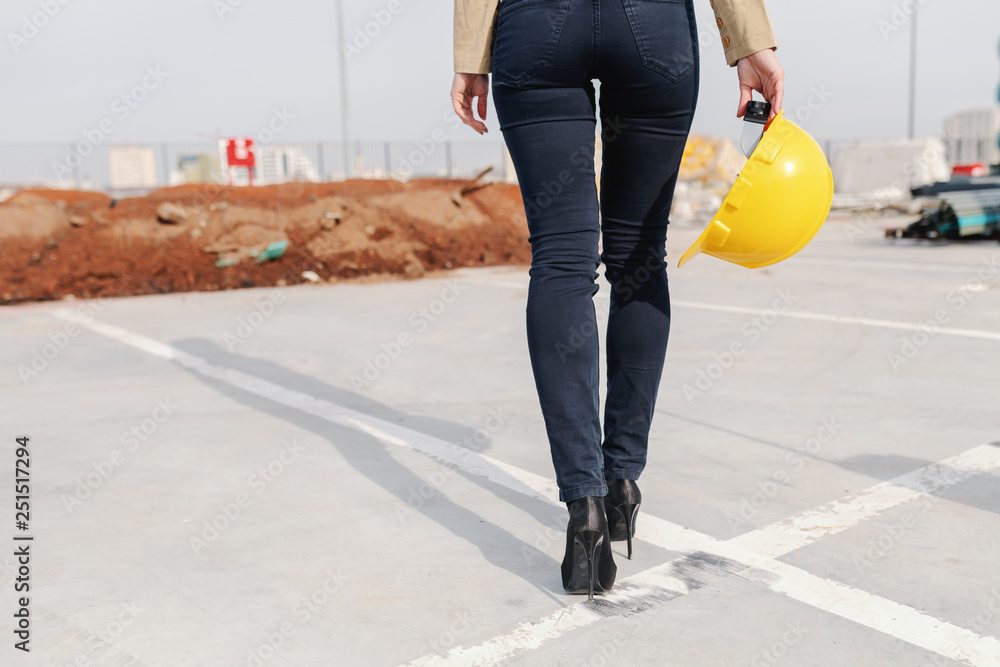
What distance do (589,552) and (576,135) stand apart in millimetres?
881

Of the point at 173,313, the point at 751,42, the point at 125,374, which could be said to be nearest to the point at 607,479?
the point at 751,42

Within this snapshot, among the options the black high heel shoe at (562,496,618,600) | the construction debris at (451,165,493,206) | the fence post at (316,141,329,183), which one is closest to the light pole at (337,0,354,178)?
the fence post at (316,141,329,183)

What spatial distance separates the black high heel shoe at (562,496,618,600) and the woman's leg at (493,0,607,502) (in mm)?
35

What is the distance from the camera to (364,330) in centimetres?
514

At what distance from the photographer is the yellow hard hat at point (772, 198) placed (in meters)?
1.82

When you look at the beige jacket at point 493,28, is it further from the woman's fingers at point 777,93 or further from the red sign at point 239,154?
the red sign at point 239,154

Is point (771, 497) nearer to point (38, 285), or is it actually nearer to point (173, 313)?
point (173, 313)

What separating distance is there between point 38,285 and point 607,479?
6.95 metres

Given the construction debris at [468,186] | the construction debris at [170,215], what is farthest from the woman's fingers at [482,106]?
the construction debris at [468,186]

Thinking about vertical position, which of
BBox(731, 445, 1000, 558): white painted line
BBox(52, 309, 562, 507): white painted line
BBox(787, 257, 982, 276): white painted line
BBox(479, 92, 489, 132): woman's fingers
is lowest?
BBox(787, 257, 982, 276): white painted line

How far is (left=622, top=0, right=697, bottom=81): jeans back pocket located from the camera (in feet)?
5.74

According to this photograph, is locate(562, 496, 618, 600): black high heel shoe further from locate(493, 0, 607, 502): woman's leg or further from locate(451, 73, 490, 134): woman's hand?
locate(451, 73, 490, 134): woman's hand

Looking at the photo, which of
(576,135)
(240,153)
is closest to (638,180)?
(576,135)

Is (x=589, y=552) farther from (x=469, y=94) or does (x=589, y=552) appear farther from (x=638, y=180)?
(x=469, y=94)
